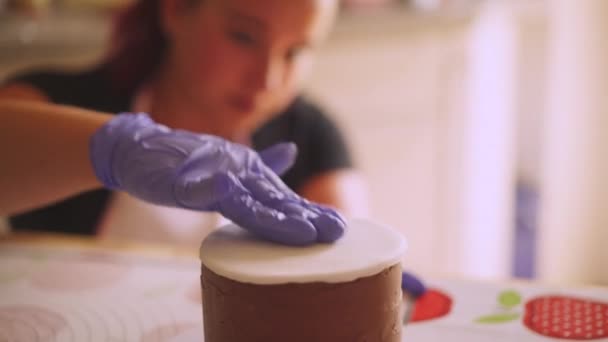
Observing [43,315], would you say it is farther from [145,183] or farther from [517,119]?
[517,119]

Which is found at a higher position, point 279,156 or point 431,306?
point 279,156

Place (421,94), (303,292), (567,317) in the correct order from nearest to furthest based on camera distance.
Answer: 1. (303,292)
2. (567,317)
3. (421,94)

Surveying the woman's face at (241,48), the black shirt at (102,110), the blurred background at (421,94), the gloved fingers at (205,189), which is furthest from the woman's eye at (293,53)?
the blurred background at (421,94)

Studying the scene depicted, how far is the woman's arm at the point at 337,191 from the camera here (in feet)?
4.03

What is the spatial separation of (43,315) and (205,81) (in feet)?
1.80

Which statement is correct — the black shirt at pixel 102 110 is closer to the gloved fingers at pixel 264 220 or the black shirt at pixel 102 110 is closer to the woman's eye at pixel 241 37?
the woman's eye at pixel 241 37

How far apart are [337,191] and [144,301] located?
25.1 inches

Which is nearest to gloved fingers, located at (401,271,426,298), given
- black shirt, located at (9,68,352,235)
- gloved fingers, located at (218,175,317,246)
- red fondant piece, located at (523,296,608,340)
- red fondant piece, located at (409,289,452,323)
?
red fondant piece, located at (409,289,452,323)

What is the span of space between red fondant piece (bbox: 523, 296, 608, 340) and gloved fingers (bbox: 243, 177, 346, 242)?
245 millimetres

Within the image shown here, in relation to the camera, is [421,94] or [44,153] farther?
[421,94]

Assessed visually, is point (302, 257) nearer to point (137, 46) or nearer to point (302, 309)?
point (302, 309)

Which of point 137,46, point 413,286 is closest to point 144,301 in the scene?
point 413,286

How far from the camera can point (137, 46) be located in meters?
1.14

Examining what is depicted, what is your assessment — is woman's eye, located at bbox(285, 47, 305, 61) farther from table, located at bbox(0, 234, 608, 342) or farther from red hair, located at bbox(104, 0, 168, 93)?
table, located at bbox(0, 234, 608, 342)
